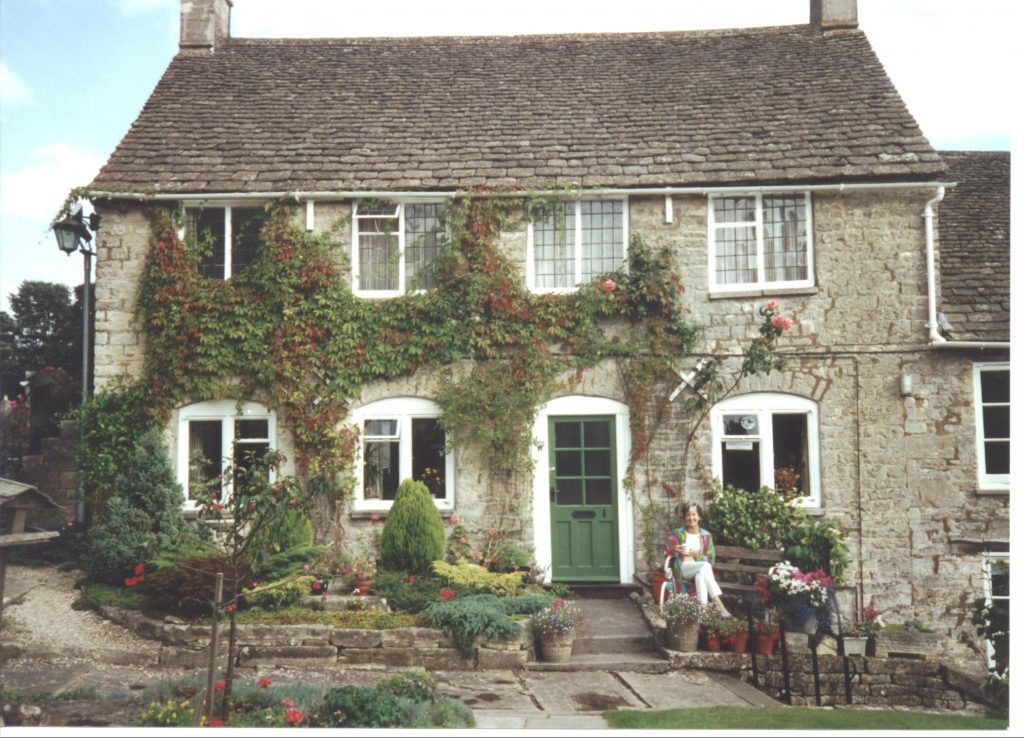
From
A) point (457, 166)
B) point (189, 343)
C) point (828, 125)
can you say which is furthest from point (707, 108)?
point (189, 343)

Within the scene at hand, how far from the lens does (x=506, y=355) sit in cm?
1050

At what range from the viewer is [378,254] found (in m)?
10.8

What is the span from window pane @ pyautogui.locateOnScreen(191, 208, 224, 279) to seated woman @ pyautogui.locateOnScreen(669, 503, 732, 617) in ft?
22.6

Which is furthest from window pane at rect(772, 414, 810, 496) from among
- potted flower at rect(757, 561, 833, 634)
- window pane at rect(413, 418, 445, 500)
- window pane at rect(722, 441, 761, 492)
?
window pane at rect(413, 418, 445, 500)

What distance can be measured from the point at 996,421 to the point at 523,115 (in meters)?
7.57

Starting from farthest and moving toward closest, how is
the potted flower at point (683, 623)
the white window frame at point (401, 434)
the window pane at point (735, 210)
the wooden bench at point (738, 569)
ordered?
the window pane at point (735, 210) → the white window frame at point (401, 434) → the wooden bench at point (738, 569) → the potted flower at point (683, 623)

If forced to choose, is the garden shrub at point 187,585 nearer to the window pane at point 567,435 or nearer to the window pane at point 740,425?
the window pane at point 567,435

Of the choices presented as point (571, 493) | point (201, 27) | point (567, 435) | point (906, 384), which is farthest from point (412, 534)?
point (201, 27)

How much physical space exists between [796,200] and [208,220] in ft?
26.0

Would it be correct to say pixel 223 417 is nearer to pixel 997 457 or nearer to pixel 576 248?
pixel 576 248

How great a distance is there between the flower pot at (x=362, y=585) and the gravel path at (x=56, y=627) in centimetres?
222

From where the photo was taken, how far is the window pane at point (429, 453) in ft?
34.4

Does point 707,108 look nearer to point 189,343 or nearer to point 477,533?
point 477,533

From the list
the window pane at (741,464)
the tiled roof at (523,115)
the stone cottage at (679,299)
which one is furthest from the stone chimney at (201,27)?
the window pane at (741,464)
